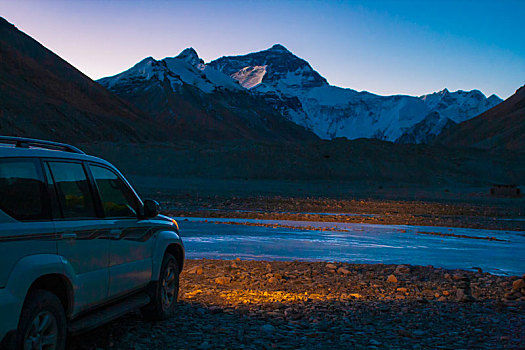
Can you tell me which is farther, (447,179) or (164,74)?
(164,74)

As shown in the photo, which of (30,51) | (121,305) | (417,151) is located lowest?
(121,305)

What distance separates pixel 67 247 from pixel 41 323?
60cm

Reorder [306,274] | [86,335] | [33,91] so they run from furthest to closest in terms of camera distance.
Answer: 1. [33,91]
2. [306,274]
3. [86,335]

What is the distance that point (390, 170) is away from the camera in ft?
222

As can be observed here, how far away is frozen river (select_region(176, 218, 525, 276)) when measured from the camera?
12.2 metres

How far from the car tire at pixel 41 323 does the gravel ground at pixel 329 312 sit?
1016 mm

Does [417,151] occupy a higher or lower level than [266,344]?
higher

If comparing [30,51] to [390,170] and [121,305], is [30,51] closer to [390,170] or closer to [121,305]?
[390,170]

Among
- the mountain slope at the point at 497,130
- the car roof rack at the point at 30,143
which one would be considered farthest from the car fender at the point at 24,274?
the mountain slope at the point at 497,130

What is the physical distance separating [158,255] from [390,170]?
63.6m

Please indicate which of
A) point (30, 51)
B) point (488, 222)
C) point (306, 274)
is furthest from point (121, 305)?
point (30, 51)

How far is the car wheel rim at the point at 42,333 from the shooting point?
13.2 ft

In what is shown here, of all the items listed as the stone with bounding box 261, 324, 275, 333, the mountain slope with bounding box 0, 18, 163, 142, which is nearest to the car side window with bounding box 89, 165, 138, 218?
the stone with bounding box 261, 324, 275, 333

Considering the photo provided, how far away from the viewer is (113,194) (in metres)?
5.69
